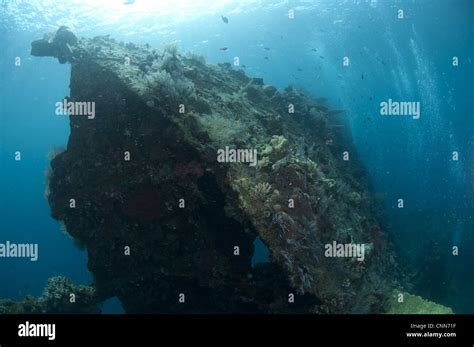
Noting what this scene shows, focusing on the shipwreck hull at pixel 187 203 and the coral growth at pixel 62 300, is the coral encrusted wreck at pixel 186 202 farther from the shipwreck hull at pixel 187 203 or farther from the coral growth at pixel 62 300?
the coral growth at pixel 62 300

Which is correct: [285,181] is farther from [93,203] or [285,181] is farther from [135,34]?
[135,34]

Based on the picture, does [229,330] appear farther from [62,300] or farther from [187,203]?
[62,300]

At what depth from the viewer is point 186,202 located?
27.5 feet

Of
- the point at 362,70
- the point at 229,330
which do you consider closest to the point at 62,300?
the point at 229,330

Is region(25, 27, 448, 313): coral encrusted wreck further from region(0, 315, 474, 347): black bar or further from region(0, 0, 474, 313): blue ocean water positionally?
region(0, 0, 474, 313): blue ocean water

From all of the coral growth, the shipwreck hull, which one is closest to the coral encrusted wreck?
the shipwreck hull

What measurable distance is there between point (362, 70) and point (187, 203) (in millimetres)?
46961

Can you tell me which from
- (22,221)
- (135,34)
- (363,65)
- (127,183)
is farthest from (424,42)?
(22,221)

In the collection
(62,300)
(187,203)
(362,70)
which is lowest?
(62,300)

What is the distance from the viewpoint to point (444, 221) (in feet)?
68.0

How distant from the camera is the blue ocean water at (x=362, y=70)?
64.1ft

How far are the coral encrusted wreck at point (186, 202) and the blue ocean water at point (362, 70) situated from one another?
7.53 meters

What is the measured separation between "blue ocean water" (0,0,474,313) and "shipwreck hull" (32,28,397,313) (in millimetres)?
7570

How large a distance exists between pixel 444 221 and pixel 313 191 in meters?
17.0
